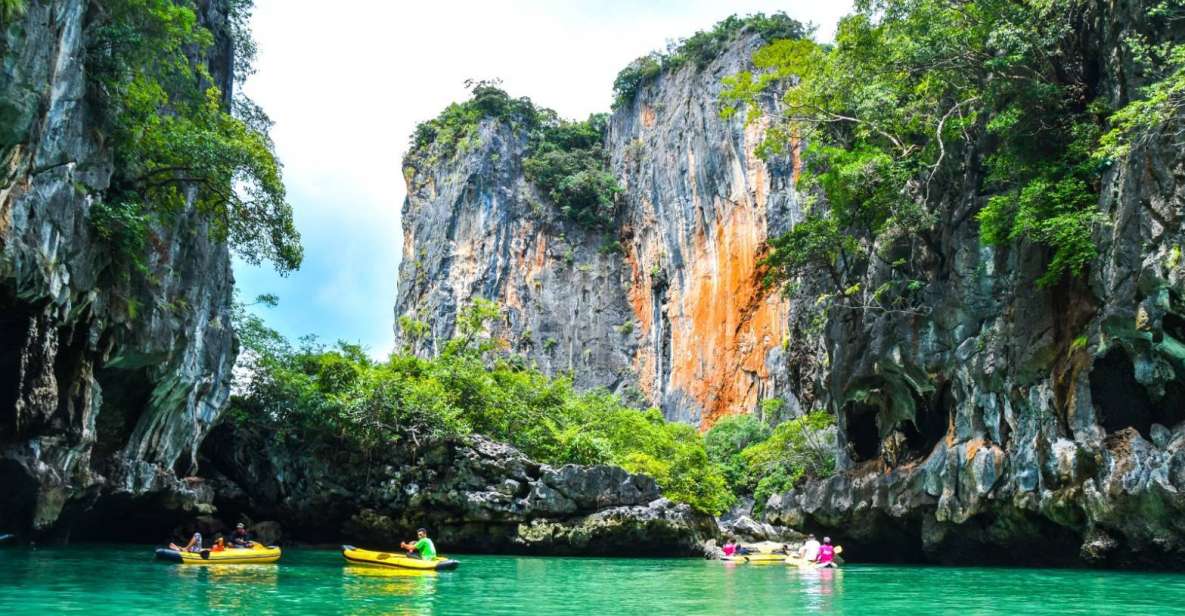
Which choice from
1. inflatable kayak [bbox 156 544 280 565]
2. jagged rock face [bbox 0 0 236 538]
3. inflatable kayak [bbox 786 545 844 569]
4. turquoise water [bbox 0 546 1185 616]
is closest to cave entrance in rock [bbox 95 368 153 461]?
jagged rock face [bbox 0 0 236 538]

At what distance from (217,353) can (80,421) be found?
5.43 metres

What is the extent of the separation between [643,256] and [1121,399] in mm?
43752

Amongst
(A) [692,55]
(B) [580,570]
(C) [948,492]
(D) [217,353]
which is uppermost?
(A) [692,55]

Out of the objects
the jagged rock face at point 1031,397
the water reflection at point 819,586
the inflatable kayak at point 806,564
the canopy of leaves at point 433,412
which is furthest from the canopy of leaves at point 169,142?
the jagged rock face at point 1031,397

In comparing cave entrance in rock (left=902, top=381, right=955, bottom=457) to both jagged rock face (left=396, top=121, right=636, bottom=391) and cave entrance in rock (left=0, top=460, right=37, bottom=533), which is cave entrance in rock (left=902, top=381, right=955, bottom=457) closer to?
cave entrance in rock (left=0, top=460, right=37, bottom=533)

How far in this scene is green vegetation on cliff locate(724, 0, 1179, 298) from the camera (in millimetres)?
18062

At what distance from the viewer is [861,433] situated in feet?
86.6

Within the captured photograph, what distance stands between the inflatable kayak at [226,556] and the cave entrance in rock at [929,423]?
15487 millimetres

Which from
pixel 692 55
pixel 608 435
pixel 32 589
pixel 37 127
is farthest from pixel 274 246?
pixel 692 55

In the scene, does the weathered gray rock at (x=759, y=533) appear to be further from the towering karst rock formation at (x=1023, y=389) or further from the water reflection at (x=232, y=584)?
the water reflection at (x=232, y=584)

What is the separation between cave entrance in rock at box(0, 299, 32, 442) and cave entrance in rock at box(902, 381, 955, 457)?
1911cm

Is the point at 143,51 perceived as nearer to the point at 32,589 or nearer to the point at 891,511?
the point at 32,589

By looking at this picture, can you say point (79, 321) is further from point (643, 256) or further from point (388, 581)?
point (643, 256)

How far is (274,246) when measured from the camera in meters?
18.9
